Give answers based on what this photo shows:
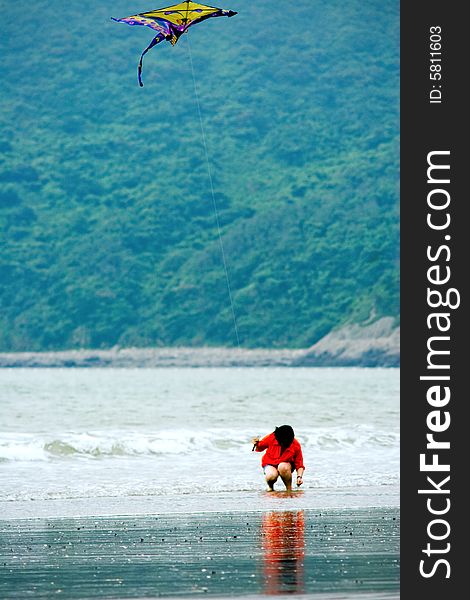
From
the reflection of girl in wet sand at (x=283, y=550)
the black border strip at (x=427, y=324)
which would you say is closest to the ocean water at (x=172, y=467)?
the reflection of girl in wet sand at (x=283, y=550)

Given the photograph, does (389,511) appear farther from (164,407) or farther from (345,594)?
(164,407)

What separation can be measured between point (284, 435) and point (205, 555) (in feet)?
16.0

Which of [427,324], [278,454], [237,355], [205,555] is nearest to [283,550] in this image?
[205,555]

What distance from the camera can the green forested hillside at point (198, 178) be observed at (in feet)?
446

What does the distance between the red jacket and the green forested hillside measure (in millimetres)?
113116

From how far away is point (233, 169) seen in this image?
15462cm

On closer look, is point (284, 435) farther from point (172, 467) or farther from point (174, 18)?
point (174, 18)

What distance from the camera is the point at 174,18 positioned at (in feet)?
64.4

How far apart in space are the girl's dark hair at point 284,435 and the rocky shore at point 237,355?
107 metres

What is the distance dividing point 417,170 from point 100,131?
161m

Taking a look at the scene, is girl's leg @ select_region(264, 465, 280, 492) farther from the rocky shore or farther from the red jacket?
the rocky shore

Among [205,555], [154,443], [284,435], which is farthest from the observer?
[154,443]

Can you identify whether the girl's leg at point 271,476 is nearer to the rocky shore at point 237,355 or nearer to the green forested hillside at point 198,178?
the rocky shore at point 237,355

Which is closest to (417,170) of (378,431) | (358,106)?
(378,431)
